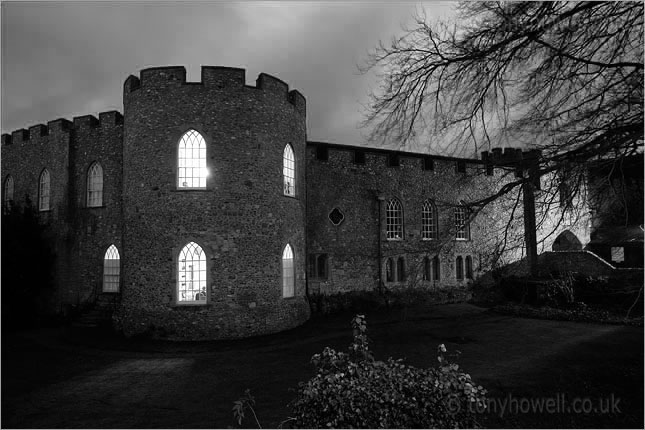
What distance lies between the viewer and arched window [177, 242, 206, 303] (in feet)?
46.3

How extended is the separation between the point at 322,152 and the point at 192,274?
9.46 m

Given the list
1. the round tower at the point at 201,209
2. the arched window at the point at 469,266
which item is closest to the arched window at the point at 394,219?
the arched window at the point at 469,266

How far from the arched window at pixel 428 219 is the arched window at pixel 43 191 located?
771 inches

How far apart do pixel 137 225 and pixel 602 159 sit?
14.1 metres

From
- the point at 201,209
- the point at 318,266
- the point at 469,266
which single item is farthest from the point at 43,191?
the point at 469,266

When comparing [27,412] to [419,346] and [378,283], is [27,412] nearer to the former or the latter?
[419,346]

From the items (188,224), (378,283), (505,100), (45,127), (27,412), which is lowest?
(27,412)

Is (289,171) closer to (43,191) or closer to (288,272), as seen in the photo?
(288,272)

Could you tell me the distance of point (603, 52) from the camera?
17.5 feet

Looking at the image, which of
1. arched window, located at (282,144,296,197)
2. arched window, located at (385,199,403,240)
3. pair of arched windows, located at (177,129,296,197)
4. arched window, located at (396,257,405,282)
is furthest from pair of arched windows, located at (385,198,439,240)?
pair of arched windows, located at (177,129,296,197)

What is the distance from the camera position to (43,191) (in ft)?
64.7

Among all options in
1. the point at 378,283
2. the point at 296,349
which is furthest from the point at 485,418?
the point at 378,283

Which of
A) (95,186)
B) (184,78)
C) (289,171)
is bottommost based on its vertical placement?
(95,186)

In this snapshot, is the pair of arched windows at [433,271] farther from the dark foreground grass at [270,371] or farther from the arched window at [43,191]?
the arched window at [43,191]
